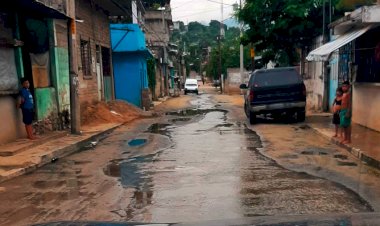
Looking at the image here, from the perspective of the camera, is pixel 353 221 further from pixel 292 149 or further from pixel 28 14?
pixel 28 14

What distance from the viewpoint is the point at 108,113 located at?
2105 cm

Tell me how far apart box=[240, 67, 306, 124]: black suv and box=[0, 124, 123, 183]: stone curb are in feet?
18.9

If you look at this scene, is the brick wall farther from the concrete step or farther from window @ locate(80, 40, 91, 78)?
the concrete step

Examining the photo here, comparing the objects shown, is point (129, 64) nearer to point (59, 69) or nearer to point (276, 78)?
point (59, 69)

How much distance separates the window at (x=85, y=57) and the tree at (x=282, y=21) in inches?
299

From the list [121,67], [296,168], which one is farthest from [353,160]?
[121,67]

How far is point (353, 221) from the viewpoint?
283cm

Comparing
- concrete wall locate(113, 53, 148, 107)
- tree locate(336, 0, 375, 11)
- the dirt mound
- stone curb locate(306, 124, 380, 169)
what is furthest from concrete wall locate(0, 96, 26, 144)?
concrete wall locate(113, 53, 148, 107)

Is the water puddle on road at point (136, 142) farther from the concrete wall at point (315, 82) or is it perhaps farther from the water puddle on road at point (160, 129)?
the concrete wall at point (315, 82)

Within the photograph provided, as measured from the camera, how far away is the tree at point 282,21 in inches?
826

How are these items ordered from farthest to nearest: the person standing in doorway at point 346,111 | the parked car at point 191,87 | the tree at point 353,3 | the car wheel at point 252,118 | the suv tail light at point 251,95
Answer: the parked car at point 191,87, the car wheel at point 252,118, the suv tail light at point 251,95, the tree at point 353,3, the person standing in doorway at point 346,111

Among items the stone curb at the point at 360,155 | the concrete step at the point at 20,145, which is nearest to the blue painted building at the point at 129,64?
the concrete step at the point at 20,145

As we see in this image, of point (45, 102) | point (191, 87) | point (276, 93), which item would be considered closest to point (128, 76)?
point (276, 93)

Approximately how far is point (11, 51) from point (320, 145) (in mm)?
8827
